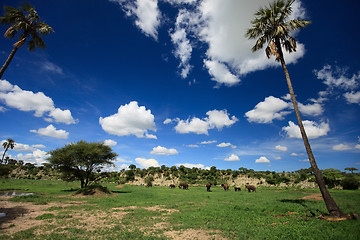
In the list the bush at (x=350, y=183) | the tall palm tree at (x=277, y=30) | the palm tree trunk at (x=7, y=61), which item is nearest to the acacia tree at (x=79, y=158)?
the palm tree trunk at (x=7, y=61)

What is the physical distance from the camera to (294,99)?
15.5 m

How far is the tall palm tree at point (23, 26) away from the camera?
15.3 m

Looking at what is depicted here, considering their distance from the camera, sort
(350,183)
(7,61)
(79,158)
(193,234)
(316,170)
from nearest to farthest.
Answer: (193,234), (316,170), (7,61), (79,158), (350,183)

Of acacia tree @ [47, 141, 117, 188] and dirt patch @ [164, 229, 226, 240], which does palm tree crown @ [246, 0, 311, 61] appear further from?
acacia tree @ [47, 141, 117, 188]

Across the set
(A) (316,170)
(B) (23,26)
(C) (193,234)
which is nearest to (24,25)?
(B) (23,26)

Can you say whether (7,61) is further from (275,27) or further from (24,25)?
(275,27)

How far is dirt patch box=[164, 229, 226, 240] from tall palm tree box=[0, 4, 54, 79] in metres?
19.2

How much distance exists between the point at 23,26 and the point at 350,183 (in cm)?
6618

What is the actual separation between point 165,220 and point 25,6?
23.4m

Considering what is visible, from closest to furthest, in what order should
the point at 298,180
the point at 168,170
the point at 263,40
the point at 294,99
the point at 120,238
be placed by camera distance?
the point at 120,238 < the point at 294,99 < the point at 263,40 < the point at 298,180 < the point at 168,170

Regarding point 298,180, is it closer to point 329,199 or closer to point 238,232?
point 329,199

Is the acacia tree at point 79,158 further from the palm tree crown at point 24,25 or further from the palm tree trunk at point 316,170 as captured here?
the palm tree trunk at point 316,170

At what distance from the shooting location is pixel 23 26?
1594 cm

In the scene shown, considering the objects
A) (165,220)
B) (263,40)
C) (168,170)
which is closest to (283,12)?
(263,40)
